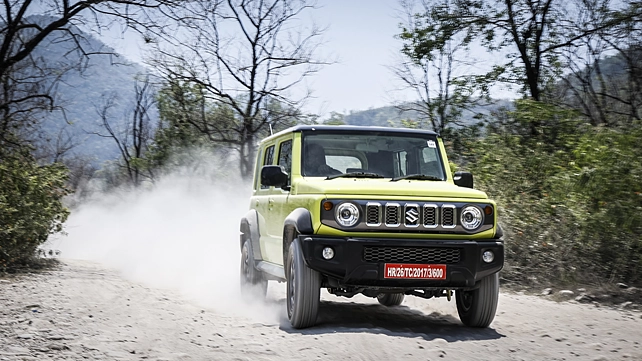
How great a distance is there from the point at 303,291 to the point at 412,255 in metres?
1.03

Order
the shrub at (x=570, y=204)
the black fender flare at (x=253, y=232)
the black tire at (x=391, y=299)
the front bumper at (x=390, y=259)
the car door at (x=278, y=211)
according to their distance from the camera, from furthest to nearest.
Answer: the shrub at (x=570, y=204) → the black tire at (x=391, y=299) → the black fender flare at (x=253, y=232) → the car door at (x=278, y=211) → the front bumper at (x=390, y=259)

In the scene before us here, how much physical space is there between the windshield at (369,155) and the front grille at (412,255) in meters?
1.20

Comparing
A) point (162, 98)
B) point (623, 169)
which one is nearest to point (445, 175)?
point (623, 169)

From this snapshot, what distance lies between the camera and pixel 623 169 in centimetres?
956

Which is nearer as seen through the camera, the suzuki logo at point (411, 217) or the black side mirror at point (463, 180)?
the suzuki logo at point (411, 217)

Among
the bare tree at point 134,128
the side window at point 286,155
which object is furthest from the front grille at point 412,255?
the bare tree at point 134,128

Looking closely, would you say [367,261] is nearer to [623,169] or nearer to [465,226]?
[465,226]

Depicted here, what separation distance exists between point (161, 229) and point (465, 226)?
18.2 metres

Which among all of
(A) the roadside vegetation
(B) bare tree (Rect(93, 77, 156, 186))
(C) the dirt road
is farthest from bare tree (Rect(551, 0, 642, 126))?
(B) bare tree (Rect(93, 77, 156, 186))

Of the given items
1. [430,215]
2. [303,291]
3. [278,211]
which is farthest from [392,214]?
[278,211]

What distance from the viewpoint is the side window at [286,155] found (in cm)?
809

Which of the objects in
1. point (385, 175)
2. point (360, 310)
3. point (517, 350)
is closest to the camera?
point (517, 350)

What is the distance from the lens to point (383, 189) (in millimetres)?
6777

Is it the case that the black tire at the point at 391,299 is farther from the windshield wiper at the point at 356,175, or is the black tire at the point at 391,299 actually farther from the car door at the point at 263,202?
the windshield wiper at the point at 356,175
